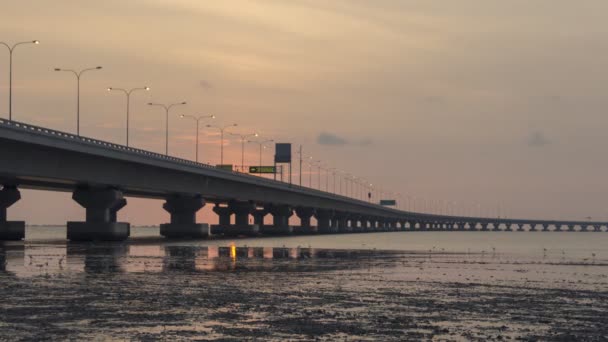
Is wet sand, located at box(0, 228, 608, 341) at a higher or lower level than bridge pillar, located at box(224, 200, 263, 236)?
lower

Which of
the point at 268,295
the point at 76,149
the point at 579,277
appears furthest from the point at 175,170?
the point at 268,295

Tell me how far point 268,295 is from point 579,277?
67.6 ft

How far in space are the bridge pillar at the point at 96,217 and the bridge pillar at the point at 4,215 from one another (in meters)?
5.78

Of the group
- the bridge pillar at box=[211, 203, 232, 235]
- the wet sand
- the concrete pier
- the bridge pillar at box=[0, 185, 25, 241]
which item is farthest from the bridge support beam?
the wet sand

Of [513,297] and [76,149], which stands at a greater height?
[76,149]

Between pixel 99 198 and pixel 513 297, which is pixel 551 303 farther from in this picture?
pixel 99 198

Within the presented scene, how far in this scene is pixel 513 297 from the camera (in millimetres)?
31688

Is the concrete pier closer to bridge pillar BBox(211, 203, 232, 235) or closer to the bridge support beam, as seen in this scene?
bridge pillar BBox(211, 203, 232, 235)

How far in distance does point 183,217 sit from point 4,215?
4248cm

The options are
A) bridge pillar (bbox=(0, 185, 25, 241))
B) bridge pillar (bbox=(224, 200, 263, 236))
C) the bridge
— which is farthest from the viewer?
bridge pillar (bbox=(224, 200, 263, 236))

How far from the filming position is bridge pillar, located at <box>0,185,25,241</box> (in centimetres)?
10169

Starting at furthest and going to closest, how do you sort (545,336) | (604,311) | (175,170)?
(175,170)
(604,311)
(545,336)

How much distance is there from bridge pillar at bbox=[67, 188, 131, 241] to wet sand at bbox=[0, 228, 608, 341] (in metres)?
58.9

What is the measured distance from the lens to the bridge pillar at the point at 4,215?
10169 centimetres
